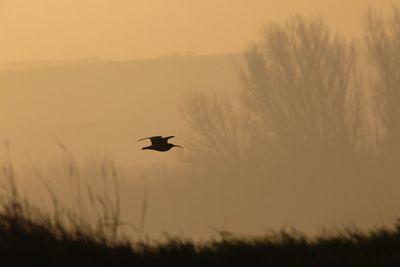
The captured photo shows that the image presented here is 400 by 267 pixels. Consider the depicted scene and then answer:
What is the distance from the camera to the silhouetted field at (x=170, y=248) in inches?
173

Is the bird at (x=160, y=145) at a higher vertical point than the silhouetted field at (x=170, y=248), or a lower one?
higher

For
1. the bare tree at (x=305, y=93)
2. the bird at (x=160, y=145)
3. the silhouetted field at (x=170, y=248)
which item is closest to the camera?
the silhouetted field at (x=170, y=248)

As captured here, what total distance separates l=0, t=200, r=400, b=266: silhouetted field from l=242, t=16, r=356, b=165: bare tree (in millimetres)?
61031

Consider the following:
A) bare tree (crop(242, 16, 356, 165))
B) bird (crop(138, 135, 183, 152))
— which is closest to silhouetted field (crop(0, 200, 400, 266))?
bird (crop(138, 135, 183, 152))

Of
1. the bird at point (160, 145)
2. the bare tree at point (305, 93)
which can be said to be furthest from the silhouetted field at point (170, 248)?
the bare tree at point (305, 93)

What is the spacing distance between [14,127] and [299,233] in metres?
89.8

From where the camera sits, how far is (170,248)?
15.7 ft

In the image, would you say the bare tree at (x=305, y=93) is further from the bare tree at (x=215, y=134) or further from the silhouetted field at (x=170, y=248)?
the silhouetted field at (x=170, y=248)

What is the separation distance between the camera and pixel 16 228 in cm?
470

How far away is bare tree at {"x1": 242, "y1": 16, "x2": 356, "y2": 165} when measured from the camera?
67.8m

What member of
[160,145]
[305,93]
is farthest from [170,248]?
[305,93]

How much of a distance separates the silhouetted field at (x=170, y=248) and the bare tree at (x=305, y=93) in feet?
200

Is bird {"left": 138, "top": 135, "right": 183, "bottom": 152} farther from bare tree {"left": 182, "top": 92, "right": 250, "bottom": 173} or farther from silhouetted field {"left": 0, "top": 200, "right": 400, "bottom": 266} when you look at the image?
bare tree {"left": 182, "top": 92, "right": 250, "bottom": 173}

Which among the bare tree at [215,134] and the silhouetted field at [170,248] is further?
the bare tree at [215,134]
